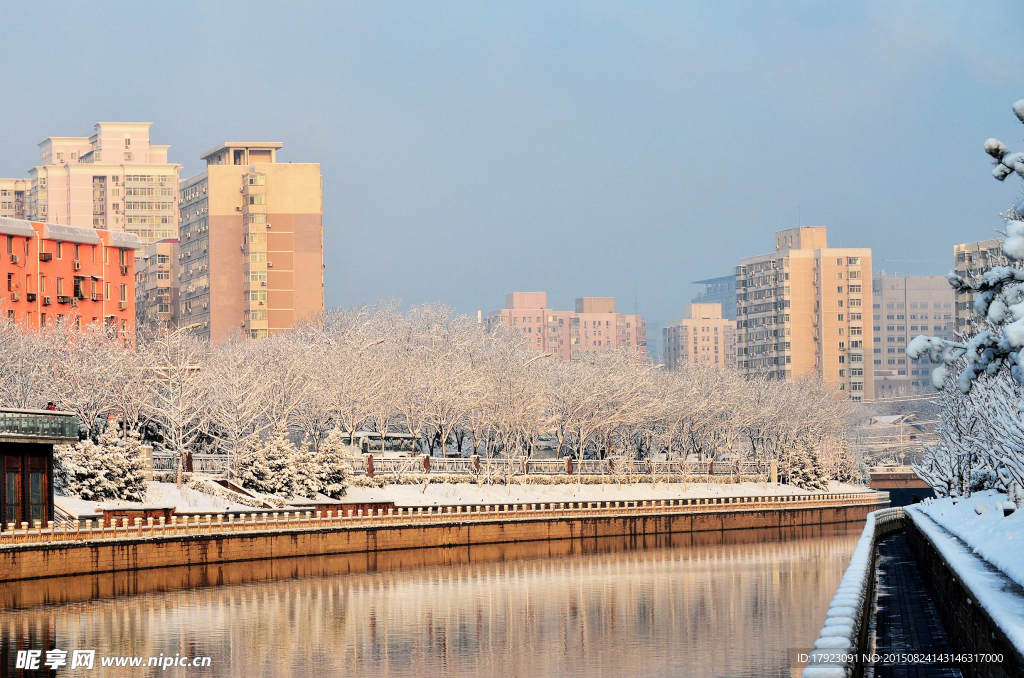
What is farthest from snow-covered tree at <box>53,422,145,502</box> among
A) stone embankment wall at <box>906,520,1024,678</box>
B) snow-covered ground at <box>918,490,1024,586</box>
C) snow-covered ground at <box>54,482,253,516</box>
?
stone embankment wall at <box>906,520,1024,678</box>

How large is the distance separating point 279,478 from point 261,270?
79364mm

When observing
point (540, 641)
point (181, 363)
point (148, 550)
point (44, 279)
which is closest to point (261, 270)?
point (44, 279)

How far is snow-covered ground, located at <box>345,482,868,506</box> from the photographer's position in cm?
8456

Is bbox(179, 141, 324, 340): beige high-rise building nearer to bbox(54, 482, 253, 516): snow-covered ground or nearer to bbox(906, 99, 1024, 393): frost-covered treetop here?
bbox(54, 482, 253, 516): snow-covered ground

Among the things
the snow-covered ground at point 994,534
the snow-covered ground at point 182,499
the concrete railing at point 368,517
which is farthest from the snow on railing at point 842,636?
the snow-covered ground at point 182,499

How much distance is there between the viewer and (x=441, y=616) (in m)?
46.2

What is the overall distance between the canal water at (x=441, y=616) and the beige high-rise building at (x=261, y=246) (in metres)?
86.5

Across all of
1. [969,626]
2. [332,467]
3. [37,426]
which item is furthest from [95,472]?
[969,626]

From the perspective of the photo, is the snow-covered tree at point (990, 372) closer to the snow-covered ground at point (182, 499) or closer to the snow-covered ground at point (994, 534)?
the snow-covered ground at point (994, 534)

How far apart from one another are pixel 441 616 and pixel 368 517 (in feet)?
91.1

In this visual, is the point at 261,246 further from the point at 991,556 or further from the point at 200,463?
the point at 991,556

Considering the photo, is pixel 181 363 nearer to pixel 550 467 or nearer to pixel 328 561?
pixel 328 561

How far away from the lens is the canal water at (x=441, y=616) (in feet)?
121

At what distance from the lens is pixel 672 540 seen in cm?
8738
